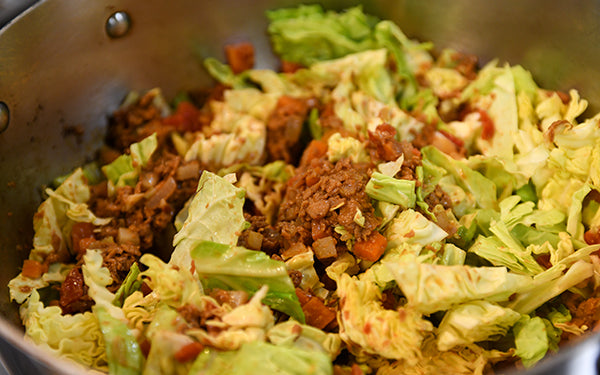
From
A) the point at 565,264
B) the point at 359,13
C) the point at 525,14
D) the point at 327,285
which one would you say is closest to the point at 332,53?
the point at 359,13

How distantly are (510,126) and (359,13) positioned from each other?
3.95 feet

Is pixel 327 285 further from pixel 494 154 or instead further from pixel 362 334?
pixel 494 154

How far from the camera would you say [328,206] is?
246cm

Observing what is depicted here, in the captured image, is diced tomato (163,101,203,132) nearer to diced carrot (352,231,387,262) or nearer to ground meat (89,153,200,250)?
ground meat (89,153,200,250)

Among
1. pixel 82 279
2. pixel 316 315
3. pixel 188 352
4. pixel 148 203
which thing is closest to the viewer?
pixel 188 352

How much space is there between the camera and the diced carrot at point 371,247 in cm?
240

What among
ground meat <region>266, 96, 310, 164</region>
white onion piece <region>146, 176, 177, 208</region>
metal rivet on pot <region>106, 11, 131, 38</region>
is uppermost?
→ metal rivet on pot <region>106, 11, 131, 38</region>

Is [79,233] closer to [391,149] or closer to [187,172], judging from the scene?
[187,172]

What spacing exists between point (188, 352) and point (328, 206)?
876 mm

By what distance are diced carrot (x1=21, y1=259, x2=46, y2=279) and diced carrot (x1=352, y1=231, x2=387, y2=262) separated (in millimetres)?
1485

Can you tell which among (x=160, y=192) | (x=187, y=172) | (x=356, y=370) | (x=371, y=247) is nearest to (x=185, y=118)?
(x=187, y=172)

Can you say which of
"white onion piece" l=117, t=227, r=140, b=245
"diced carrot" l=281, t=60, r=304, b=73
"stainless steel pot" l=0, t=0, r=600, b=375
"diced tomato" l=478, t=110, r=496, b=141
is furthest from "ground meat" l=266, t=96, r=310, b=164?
"diced tomato" l=478, t=110, r=496, b=141

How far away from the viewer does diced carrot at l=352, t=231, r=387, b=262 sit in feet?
7.88

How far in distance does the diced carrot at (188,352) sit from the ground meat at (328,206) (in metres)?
0.69
